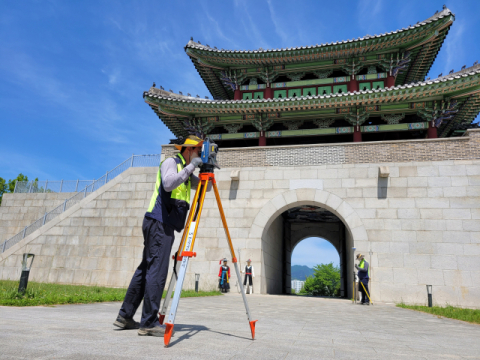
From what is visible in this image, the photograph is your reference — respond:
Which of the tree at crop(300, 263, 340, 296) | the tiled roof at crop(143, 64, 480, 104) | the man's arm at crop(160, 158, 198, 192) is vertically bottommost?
the tree at crop(300, 263, 340, 296)

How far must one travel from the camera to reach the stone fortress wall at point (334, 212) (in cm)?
1200

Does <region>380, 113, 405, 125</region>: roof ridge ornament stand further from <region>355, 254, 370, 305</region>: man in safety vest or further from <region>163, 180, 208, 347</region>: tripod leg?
<region>163, 180, 208, 347</region>: tripod leg

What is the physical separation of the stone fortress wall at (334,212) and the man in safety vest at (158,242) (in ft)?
33.6

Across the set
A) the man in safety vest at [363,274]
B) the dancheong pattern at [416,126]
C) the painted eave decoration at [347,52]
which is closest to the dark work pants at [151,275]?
the man in safety vest at [363,274]

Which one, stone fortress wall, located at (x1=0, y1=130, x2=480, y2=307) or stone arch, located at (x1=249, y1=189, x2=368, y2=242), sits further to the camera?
stone arch, located at (x1=249, y1=189, x2=368, y2=242)

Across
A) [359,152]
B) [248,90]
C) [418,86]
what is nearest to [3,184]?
[248,90]

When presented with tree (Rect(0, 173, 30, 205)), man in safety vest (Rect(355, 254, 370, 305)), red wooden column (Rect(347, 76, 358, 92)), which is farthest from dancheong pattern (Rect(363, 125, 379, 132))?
tree (Rect(0, 173, 30, 205))

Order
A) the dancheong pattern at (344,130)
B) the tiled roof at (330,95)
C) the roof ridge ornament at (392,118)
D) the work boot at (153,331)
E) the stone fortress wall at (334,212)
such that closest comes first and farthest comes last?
1. the work boot at (153,331)
2. the stone fortress wall at (334,212)
3. the tiled roof at (330,95)
4. the roof ridge ornament at (392,118)
5. the dancheong pattern at (344,130)

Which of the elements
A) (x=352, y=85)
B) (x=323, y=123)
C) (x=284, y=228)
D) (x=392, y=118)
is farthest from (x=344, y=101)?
(x=284, y=228)

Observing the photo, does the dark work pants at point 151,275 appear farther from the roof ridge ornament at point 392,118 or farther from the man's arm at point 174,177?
the roof ridge ornament at point 392,118

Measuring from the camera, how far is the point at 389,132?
16625 mm

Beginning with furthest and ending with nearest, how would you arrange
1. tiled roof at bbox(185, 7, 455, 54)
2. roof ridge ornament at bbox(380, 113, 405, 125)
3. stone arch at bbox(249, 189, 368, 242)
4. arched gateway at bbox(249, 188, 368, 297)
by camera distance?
roof ridge ornament at bbox(380, 113, 405, 125) → tiled roof at bbox(185, 7, 455, 54) → stone arch at bbox(249, 189, 368, 242) → arched gateway at bbox(249, 188, 368, 297)

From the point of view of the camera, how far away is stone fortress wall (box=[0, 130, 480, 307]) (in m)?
12.0

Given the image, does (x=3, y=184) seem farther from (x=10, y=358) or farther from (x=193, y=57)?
(x=10, y=358)
